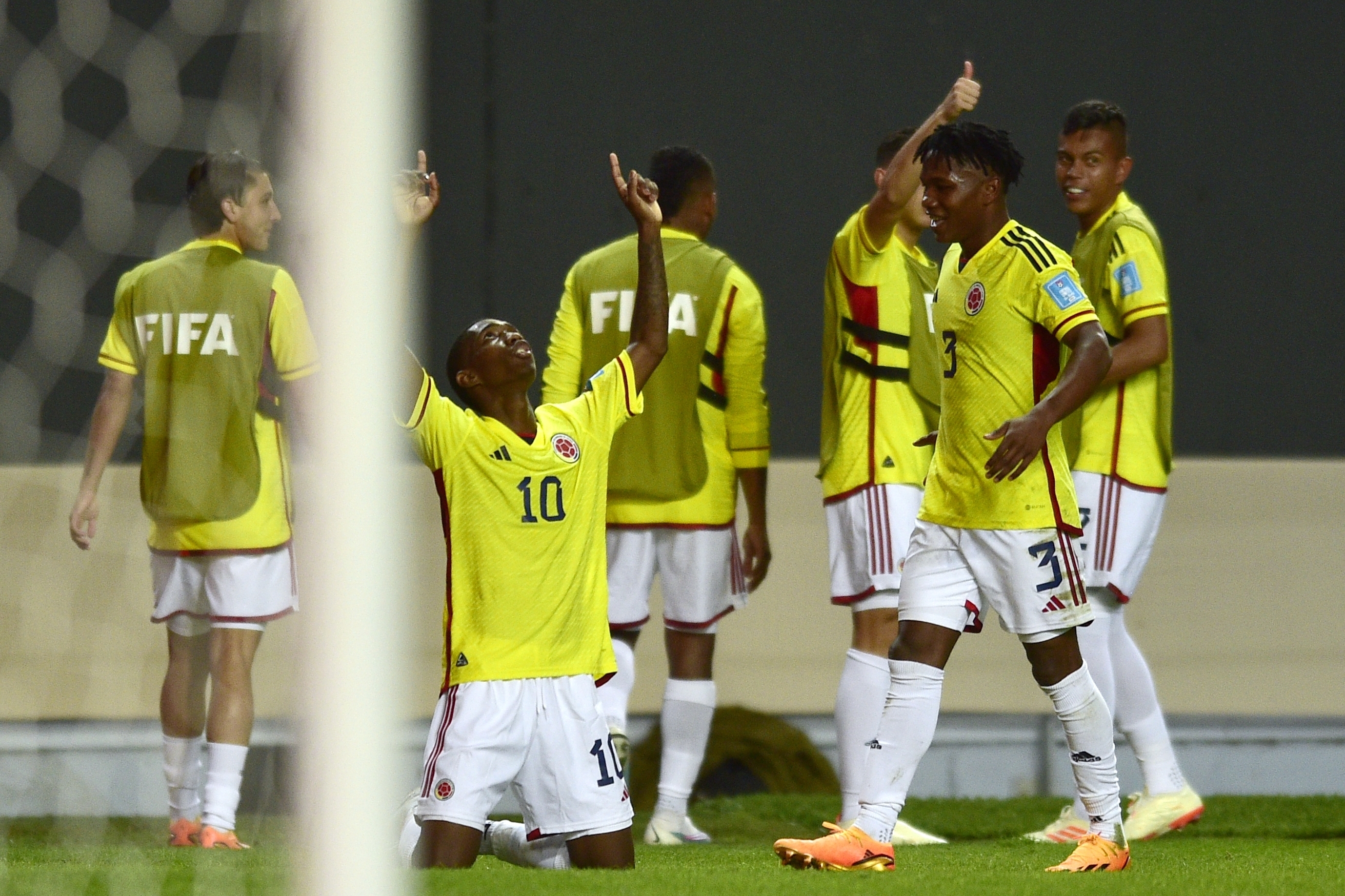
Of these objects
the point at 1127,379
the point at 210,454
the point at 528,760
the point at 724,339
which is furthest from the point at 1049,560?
the point at 210,454

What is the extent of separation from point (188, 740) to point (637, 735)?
179cm

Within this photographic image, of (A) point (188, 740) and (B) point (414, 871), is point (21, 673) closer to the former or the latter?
(A) point (188, 740)

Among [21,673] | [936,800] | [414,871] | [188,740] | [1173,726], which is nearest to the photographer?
[414,871]

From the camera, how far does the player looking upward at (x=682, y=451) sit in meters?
4.48

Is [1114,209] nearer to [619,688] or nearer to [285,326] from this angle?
[619,688]

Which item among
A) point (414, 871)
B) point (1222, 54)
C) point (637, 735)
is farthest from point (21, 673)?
point (1222, 54)

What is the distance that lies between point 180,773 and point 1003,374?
2.31m

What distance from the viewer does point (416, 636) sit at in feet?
19.1

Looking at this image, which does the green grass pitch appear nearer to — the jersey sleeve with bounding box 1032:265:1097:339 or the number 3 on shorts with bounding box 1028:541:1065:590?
the number 3 on shorts with bounding box 1028:541:1065:590

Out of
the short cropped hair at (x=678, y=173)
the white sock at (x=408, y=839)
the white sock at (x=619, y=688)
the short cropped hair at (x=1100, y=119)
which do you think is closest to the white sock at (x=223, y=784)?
the white sock at (x=408, y=839)

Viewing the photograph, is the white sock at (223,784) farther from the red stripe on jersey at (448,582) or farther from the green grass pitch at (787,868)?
the red stripe on jersey at (448,582)

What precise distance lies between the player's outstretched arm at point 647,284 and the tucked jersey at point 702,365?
89 centimetres

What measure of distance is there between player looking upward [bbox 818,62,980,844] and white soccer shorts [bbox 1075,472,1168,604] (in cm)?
43

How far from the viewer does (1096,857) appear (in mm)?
3195
